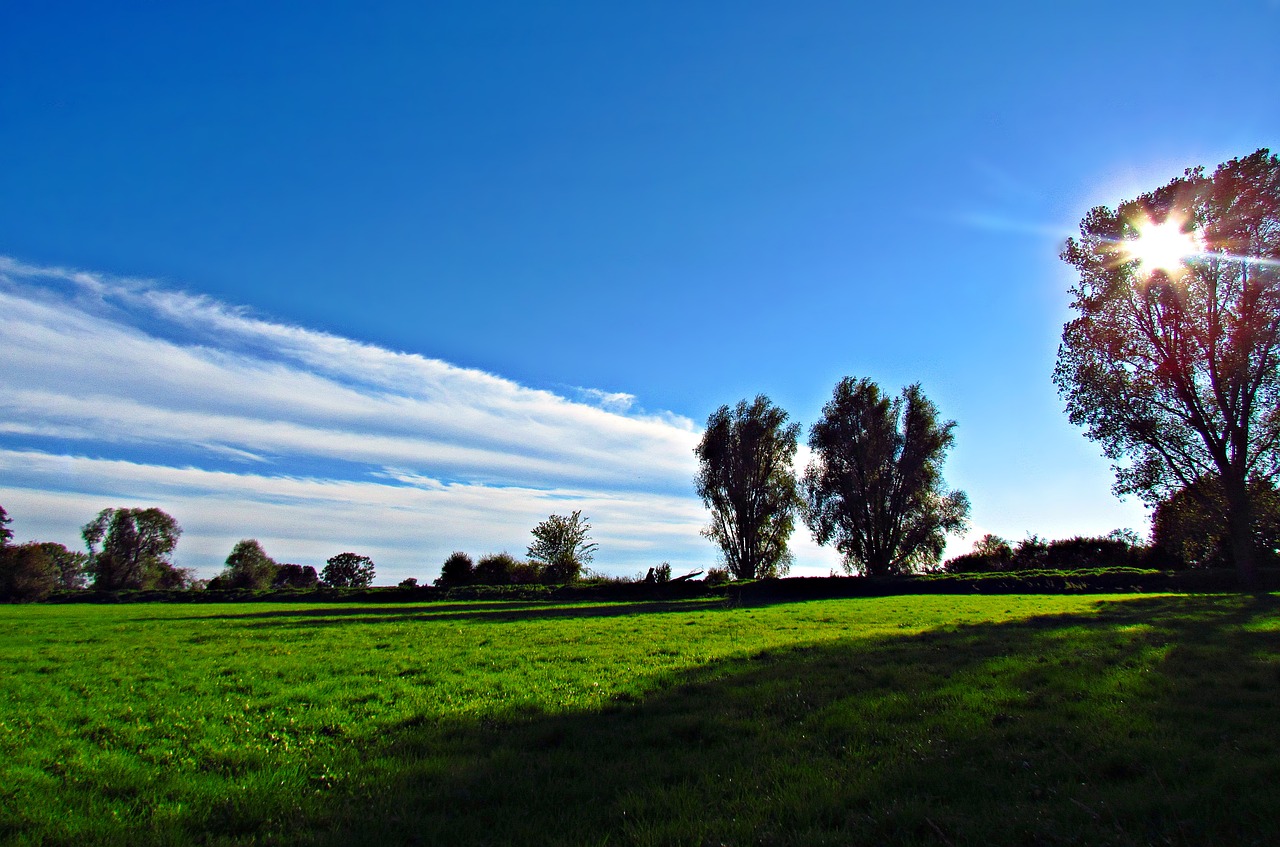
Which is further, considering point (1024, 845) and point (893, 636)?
point (893, 636)

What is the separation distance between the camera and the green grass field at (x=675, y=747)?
480 cm

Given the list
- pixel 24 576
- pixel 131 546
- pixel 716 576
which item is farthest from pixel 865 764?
pixel 131 546

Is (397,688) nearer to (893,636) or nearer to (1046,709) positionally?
(1046,709)

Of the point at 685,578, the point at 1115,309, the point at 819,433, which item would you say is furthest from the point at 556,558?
the point at 1115,309

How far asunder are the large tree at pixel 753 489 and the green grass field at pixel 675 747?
44.4 m

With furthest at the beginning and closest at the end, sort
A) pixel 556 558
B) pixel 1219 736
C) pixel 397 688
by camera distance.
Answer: pixel 556 558 < pixel 397 688 < pixel 1219 736

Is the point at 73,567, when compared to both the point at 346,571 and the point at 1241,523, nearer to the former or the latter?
the point at 346,571

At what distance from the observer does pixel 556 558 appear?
231 ft

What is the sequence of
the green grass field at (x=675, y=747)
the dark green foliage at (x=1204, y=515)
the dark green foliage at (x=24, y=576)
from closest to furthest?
1. the green grass field at (x=675, y=747)
2. the dark green foliage at (x=1204, y=515)
3. the dark green foliage at (x=24, y=576)

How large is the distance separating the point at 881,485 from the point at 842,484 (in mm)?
3416

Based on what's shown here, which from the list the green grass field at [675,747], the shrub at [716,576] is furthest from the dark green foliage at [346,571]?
the green grass field at [675,747]

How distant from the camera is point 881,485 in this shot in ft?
173

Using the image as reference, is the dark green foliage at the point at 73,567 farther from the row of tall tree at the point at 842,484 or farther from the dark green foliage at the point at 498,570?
the row of tall tree at the point at 842,484

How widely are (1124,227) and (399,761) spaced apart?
43.8m
